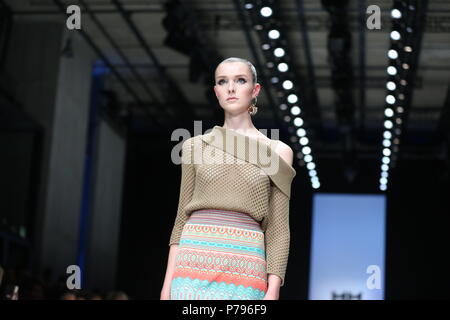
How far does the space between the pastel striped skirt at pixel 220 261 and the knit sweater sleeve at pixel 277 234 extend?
27 millimetres

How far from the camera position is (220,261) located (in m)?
1.89

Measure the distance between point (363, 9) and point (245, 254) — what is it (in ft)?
30.0

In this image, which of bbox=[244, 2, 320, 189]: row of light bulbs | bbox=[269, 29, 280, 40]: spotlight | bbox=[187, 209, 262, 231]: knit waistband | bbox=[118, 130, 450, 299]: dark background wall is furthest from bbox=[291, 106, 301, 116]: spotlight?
bbox=[187, 209, 262, 231]: knit waistband

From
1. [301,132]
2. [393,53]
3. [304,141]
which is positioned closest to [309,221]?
[304,141]

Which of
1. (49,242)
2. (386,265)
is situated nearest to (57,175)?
(49,242)

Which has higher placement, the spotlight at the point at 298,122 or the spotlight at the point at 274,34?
the spotlight at the point at 298,122

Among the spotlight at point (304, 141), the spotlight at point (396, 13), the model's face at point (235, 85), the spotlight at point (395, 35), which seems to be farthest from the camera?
the spotlight at point (304, 141)

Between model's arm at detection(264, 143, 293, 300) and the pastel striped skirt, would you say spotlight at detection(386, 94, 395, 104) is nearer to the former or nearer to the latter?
model's arm at detection(264, 143, 293, 300)

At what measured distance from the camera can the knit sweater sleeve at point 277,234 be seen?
195 centimetres

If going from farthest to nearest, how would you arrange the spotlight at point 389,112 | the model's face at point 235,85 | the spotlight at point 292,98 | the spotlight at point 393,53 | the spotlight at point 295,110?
the spotlight at point 295,110 < the spotlight at point 389,112 < the spotlight at point 292,98 < the spotlight at point 393,53 < the model's face at point 235,85

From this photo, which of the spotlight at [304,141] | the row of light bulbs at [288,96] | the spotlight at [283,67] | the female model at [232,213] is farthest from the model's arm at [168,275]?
the spotlight at [304,141]

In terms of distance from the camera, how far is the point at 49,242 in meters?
A: 11.2

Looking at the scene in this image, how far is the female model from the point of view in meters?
1.89

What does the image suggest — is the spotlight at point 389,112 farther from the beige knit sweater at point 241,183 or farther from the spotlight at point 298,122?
the beige knit sweater at point 241,183
